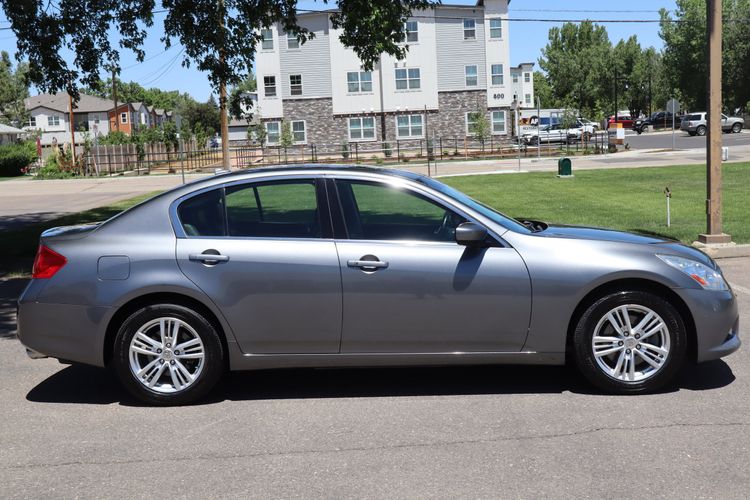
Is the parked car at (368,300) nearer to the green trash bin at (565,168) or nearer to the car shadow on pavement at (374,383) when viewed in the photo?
the car shadow on pavement at (374,383)

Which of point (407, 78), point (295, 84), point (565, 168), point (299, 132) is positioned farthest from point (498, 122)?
point (565, 168)

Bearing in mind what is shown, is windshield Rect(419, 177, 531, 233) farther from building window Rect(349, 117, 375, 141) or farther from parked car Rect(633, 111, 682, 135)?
parked car Rect(633, 111, 682, 135)

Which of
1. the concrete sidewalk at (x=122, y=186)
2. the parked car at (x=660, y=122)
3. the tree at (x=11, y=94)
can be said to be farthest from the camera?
the tree at (x=11, y=94)

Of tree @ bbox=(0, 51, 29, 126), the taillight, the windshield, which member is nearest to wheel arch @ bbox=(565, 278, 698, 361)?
the windshield

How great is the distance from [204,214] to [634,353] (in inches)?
119

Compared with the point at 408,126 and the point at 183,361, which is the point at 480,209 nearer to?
the point at 183,361

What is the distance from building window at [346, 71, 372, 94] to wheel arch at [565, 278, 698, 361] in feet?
166

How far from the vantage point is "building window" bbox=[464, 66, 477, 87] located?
5516cm

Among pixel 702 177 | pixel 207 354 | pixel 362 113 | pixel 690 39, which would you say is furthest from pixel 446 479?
pixel 690 39

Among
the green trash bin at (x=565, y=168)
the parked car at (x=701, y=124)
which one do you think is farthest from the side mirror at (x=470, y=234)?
the parked car at (x=701, y=124)

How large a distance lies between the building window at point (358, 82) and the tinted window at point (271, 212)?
50.2 metres

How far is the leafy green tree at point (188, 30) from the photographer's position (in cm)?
1580

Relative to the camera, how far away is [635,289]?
5.55 meters

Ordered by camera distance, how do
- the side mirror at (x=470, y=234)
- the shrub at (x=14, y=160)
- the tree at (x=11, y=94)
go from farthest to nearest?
the tree at (x=11, y=94), the shrub at (x=14, y=160), the side mirror at (x=470, y=234)
